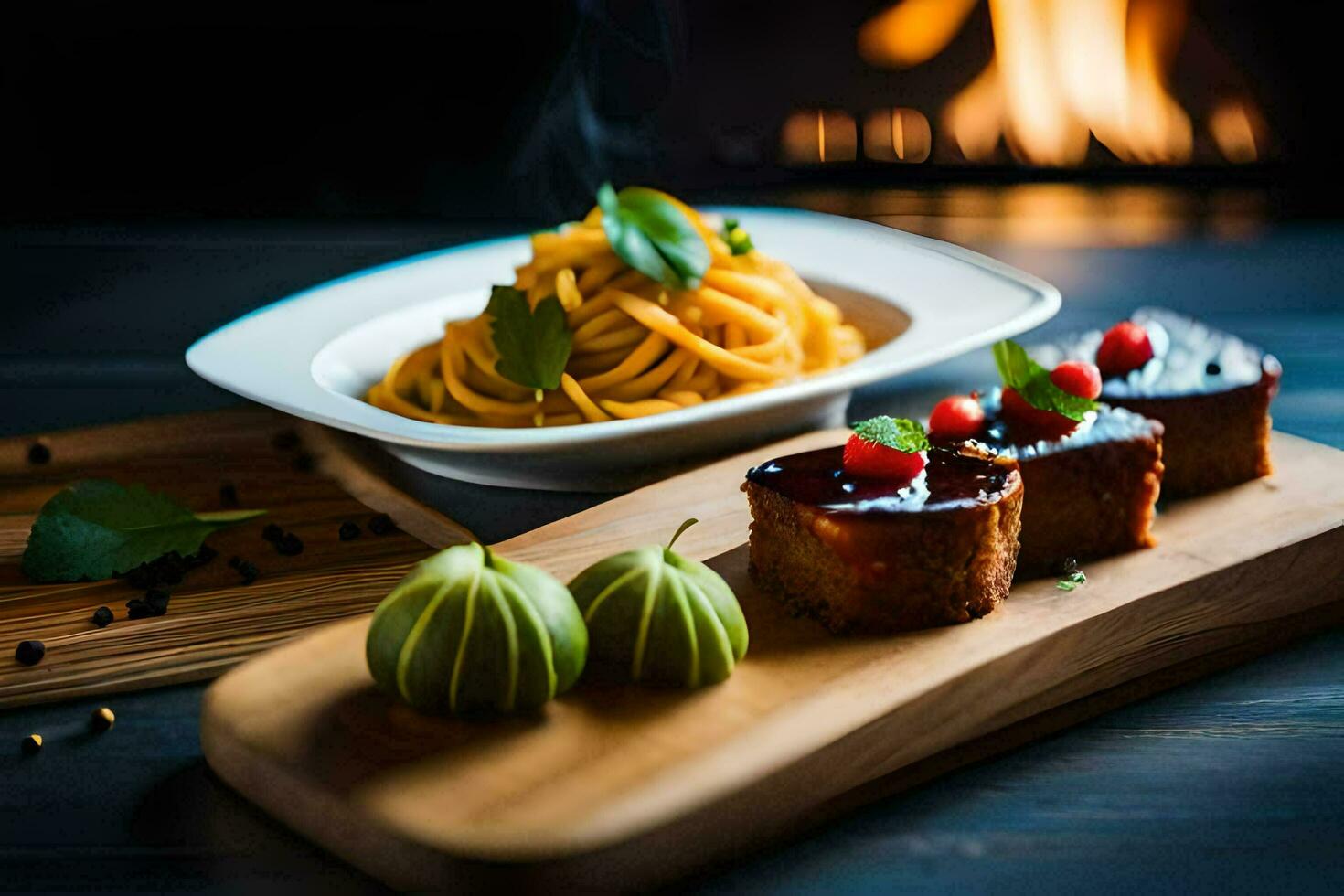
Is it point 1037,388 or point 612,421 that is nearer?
point 1037,388

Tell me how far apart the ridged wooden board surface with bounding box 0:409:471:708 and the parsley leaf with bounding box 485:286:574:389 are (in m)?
0.45

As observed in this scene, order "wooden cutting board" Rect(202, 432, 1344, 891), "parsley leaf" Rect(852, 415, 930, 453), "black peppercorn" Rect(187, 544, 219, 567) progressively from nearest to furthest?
"wooden cutting board" Rect(202, 432, 1344, 891)
"parsley leaf" Rect(852, 415, 930, 453)
"black peppercorn" Rect(187, 544, 219, 567)

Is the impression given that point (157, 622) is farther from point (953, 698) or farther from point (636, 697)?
point (953, 698)

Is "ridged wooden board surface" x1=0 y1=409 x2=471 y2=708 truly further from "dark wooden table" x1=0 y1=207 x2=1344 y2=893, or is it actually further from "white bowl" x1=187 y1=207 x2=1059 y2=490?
"white bowl" x1=187 y1=207 x2=1059 y2=490

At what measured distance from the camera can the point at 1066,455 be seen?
9.49 feet

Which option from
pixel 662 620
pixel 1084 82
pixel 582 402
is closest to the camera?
pixel 662 620

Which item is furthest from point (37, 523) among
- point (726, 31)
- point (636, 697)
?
point (726, 31)

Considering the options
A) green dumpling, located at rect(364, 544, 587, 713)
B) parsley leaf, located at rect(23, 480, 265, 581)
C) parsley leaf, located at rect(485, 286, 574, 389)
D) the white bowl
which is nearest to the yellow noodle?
parsley leaf, located at rect(485, 286, 574, 389)

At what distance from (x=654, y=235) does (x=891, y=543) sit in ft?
4.92

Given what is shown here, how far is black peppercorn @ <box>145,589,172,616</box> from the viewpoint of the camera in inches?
111

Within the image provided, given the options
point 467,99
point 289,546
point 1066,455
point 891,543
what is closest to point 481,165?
point 467,99

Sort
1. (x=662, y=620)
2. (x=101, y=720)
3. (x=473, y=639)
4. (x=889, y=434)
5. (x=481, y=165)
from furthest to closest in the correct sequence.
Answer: (x=481, y=165), (x=889, y=434), (x=101, y=720), (x=662, y=620), (x=473, y=639)

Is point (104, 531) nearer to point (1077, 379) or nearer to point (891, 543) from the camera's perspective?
point (891, 543)

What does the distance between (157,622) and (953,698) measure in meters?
1.50
